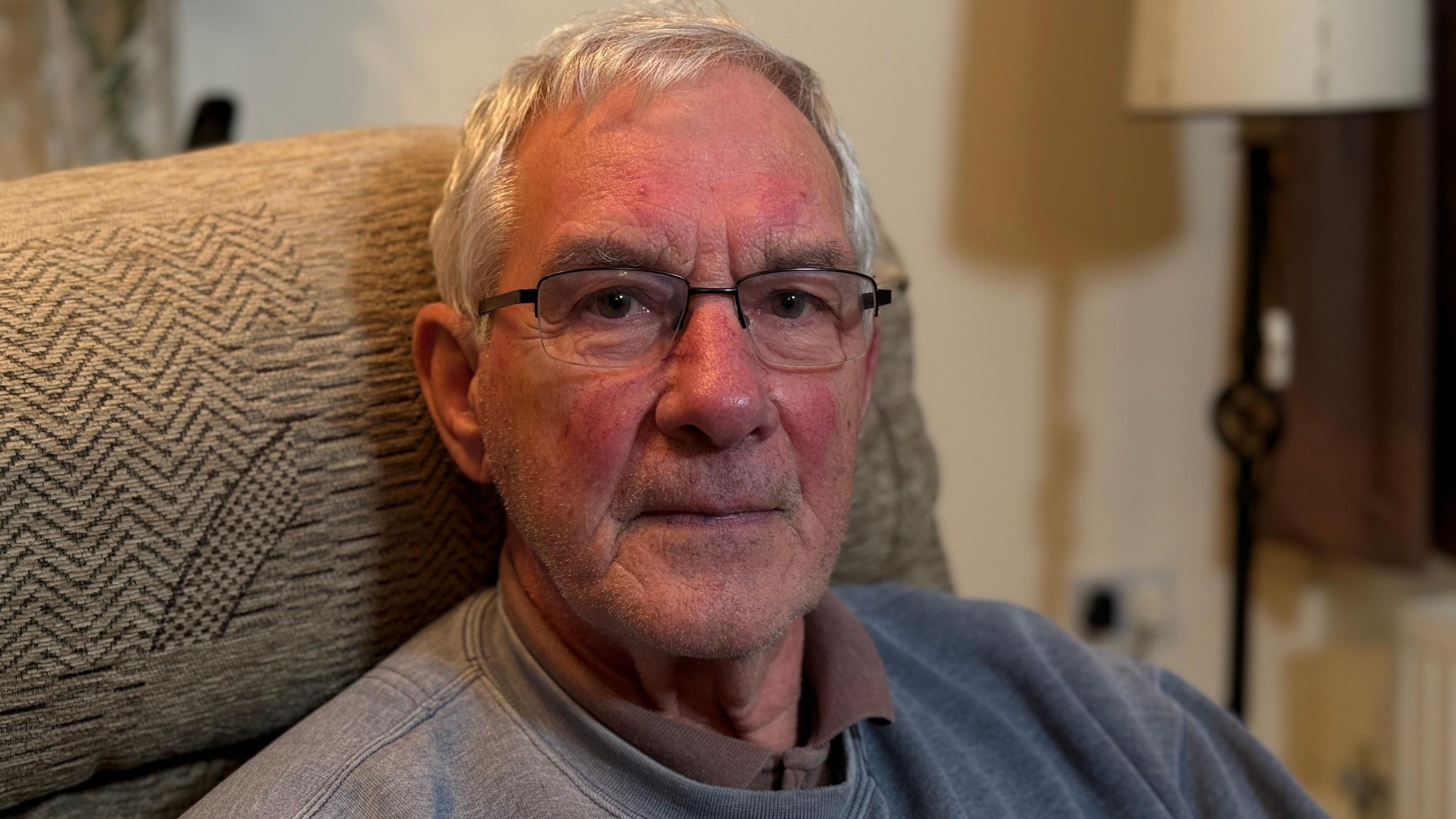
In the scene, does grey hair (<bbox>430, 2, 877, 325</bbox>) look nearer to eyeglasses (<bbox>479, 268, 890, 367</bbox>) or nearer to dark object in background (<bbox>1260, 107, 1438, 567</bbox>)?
eyeglasses (<bbox>479, 268, 890, 367</bbox>)

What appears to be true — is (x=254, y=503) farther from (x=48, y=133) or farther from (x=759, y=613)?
(x=48, y=133)

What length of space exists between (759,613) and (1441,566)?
1830mm

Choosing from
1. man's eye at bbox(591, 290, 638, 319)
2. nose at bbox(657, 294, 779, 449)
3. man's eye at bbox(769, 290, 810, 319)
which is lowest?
nose at bbox(657, 294, 779, 449)

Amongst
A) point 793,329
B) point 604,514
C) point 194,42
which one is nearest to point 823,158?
point 793,329

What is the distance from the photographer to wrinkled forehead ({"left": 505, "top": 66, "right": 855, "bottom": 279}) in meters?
0.90

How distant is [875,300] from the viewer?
1.03 m

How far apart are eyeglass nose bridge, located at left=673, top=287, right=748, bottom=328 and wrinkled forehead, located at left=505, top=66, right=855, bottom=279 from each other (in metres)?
0.02

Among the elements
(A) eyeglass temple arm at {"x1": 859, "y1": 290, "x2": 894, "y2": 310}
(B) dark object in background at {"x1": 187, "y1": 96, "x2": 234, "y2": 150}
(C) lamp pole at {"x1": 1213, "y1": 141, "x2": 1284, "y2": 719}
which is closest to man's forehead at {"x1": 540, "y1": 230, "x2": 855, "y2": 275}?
(A) eyeglass temple arm at {"x1": 859, "y1": 290, "x2": 894, "y2": 310}

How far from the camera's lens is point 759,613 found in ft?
2.88

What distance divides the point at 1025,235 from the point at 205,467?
1518 millimetres

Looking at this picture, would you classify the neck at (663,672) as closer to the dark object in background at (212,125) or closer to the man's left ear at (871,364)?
the man's left ear at (871,364)

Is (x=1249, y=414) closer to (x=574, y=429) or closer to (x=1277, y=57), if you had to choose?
(x=1277, y=57)

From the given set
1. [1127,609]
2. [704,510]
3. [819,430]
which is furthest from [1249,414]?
[704,510]

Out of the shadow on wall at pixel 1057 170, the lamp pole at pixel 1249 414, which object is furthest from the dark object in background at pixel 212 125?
the lamp pole at pixel 1249 414
